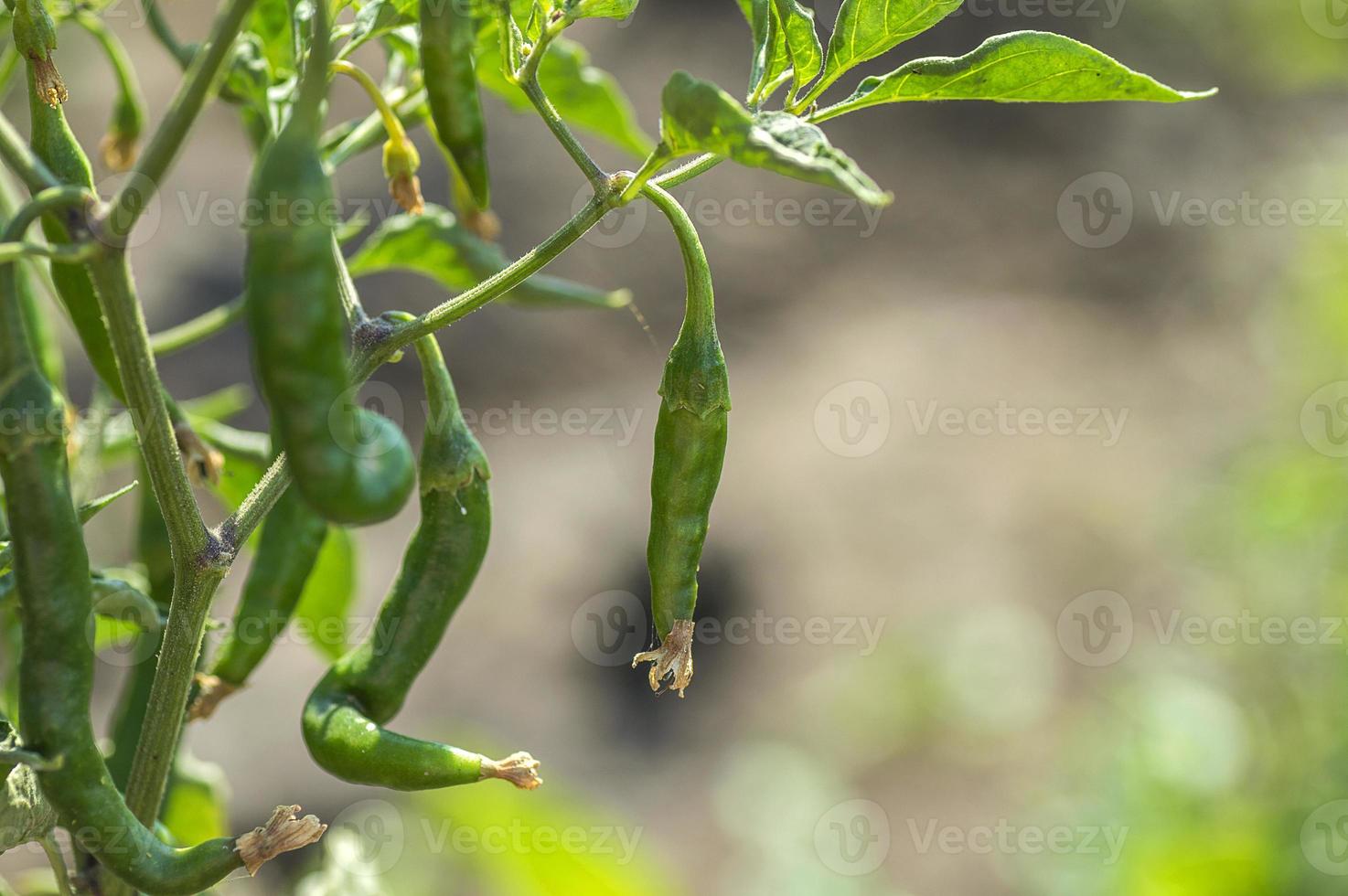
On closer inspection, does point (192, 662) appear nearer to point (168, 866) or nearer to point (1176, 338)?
point (168, 866)

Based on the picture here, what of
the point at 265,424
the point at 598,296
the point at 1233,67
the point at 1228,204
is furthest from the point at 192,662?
the point at 1233,67

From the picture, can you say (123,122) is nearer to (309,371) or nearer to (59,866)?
(59,866)
